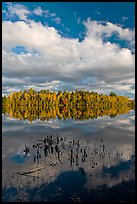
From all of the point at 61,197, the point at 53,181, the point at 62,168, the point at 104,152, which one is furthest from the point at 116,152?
the point at 61,197

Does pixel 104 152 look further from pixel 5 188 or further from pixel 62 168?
pixel 5 188

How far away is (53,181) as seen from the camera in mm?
9320

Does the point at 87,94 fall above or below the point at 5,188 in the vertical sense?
above

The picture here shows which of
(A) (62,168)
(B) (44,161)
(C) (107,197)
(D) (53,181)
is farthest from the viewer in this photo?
(B) (44,161)

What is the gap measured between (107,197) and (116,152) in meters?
5.90

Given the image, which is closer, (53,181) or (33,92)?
(53,181)

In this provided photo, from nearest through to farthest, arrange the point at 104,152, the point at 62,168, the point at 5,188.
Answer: the point at 5,188, the point at 62,168, the point at 104,152

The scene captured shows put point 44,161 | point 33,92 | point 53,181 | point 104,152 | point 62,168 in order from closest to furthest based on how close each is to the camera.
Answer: point 53,181 < point 62,168 < point 44,161 < point 104,152 < point 33,92

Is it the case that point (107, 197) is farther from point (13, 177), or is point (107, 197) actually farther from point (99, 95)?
point (99, 95)

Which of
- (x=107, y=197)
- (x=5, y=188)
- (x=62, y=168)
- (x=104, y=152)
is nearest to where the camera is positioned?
(x=107, y=197)

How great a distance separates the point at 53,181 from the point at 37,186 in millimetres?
759

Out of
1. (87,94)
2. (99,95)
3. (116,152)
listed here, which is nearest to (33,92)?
(87,94)

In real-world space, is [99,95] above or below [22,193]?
above

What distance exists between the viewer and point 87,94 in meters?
106
